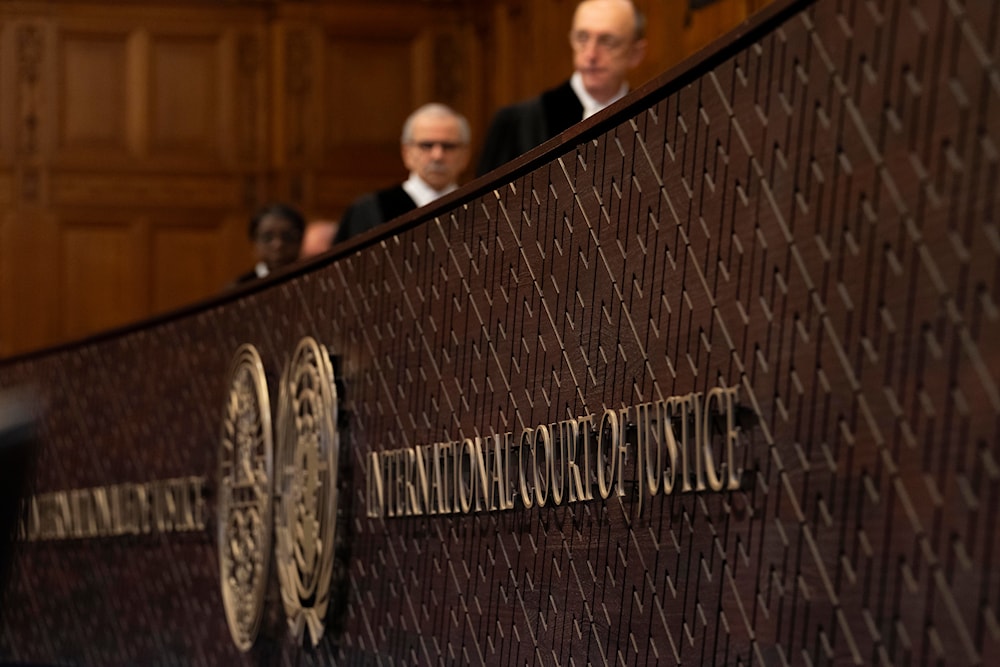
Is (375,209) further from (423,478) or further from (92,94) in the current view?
(92,94)

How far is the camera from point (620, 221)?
284 centimetres

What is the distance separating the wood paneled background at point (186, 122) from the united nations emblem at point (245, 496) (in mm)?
5859

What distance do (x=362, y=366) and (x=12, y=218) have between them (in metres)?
7.15

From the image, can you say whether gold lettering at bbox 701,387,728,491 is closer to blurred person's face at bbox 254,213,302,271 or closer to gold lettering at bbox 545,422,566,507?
gold lettering at bbox 545,422,566,507

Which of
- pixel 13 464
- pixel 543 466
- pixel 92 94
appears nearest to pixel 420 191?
pixel 543 466

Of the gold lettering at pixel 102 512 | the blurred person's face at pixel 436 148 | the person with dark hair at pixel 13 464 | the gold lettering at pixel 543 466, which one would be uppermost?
the blurred person's face at pixel 436 148

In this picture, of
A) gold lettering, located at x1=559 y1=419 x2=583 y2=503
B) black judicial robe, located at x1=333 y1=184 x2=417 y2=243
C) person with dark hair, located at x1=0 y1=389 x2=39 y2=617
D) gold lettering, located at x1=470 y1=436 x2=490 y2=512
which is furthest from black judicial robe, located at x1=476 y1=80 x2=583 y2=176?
person with dark hair, located at x1=0 y1=389 x2=39 y2=617

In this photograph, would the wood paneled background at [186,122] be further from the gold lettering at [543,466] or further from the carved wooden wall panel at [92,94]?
the gold lettering at [543,466]

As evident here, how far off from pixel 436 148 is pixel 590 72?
0.73 meters

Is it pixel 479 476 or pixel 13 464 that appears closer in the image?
pixel 13 464

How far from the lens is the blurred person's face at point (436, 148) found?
5871 millimetres

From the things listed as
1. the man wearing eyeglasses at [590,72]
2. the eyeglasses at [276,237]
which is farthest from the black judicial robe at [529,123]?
the eyeglasses at [276,237]

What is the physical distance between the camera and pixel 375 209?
20.4 ft

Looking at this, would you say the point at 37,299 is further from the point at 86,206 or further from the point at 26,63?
the point at 26,63
